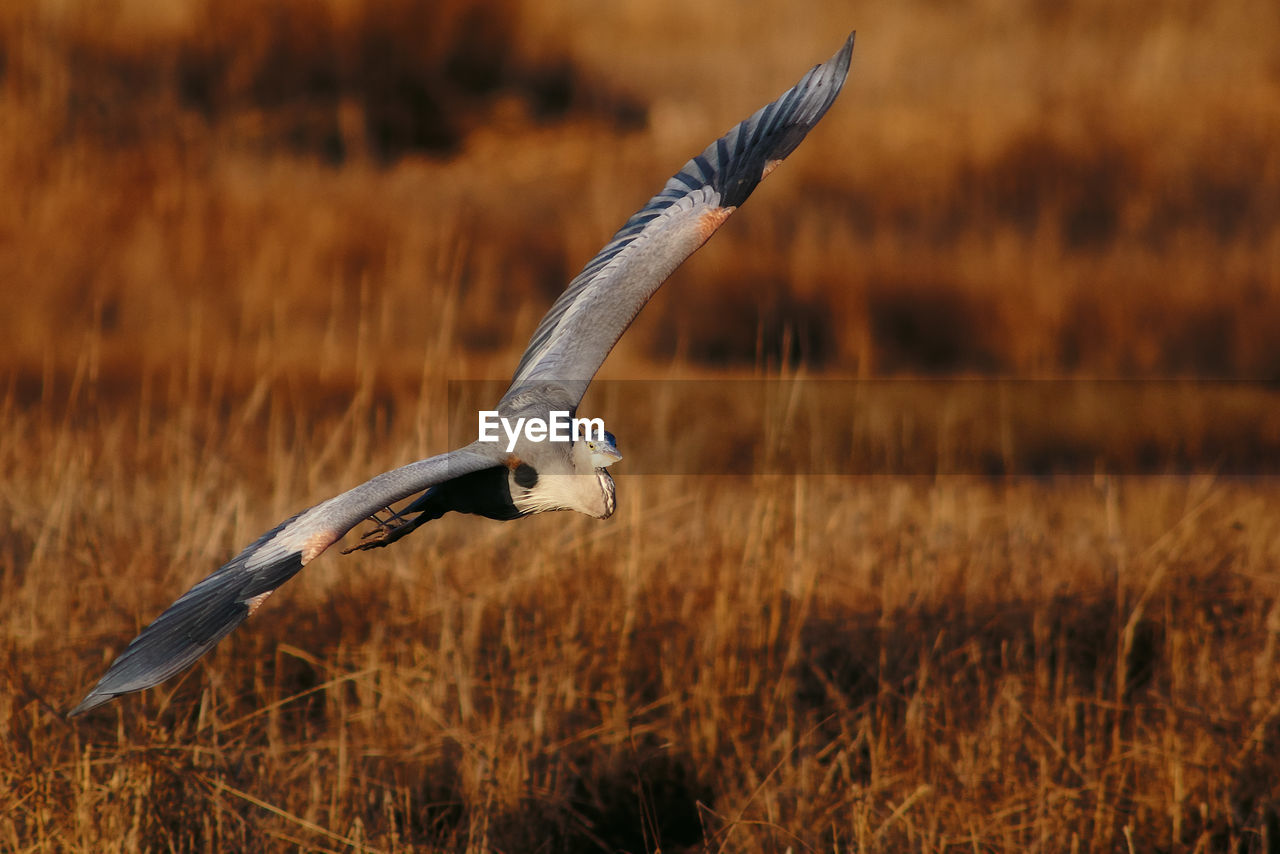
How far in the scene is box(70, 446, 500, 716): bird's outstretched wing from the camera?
8.90 feet

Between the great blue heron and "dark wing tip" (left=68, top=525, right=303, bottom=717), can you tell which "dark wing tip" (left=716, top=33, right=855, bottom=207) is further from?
"dark wing tip" (left=68, top=525, right=303, bottom=717)

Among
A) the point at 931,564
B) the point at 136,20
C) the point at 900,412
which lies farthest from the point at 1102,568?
the point at 136,20

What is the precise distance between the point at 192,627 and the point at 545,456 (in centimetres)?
80

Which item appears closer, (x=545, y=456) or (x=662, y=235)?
(x=545, y=456)

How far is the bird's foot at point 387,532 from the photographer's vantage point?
2.95 meters

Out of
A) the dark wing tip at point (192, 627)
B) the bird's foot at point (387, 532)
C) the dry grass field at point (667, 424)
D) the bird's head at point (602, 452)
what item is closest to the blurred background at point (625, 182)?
the dry grass field at point (667, 424)

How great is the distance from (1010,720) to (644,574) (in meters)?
1.28

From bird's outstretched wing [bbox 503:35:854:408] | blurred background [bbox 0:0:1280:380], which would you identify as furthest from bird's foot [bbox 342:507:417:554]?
blurred background [bbox 0:0:1280:380]

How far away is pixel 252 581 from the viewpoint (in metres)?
2.84

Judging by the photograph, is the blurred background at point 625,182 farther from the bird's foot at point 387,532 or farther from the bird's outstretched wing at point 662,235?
the bird's foot at point 387,532

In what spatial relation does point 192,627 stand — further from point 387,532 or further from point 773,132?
point 773,132

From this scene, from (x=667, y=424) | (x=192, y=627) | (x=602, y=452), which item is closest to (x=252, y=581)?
(x=192, y=627)

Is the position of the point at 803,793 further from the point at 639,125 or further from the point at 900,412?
the point at 639,125

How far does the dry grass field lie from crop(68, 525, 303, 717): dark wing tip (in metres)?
0.77
